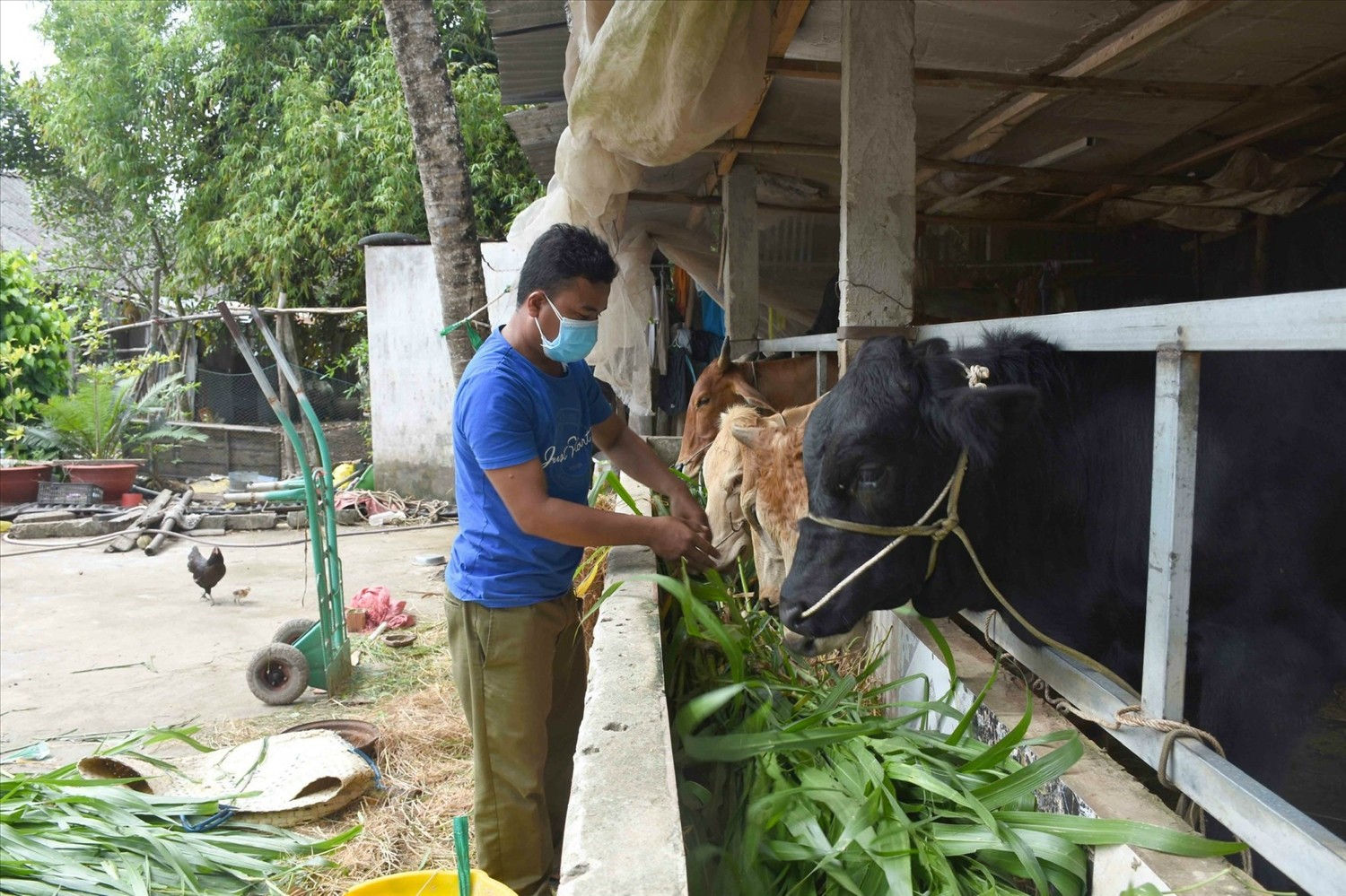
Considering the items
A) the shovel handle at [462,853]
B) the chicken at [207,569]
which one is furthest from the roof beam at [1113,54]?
the chicken at [207,569]

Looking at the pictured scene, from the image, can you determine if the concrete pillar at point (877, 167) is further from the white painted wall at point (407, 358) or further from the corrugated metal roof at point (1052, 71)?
the white painted wall at point (407, 358)

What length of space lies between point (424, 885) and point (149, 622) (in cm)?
664

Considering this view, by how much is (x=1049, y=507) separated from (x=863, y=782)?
831 mm

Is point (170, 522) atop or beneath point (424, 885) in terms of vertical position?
beneath

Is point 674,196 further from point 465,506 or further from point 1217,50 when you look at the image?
point 465,506

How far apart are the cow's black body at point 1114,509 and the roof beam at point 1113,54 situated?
1.55 meters

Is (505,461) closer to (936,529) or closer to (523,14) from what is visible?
(936,529)

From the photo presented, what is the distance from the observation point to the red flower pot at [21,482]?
1153 cm

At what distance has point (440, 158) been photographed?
5.61 m

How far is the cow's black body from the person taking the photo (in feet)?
6.98

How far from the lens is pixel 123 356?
19703 millimetres

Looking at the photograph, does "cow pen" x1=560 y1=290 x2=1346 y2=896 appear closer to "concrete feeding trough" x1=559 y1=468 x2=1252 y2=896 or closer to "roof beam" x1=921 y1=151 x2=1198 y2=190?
"concrete feeding trough" x1=559 y1=468 x2=1252 y2=896

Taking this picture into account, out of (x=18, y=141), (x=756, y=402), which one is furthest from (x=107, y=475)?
(x=18, y=141)

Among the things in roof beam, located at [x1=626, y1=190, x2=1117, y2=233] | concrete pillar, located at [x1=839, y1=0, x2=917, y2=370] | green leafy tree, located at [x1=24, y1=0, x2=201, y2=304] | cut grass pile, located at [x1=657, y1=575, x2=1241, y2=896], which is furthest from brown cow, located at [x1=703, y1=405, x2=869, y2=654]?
green leafy tree, located at [x1=24, y1=0, x2=201, y2=304]
